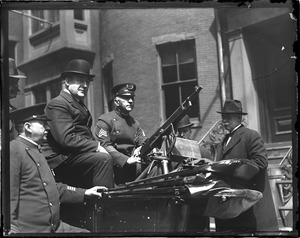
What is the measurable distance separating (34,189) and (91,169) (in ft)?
1.61

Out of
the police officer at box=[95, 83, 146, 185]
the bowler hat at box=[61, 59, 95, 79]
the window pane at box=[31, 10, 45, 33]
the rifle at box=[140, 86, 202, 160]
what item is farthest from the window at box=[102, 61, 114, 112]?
the window pane at box=[31, 10, 45, 33]

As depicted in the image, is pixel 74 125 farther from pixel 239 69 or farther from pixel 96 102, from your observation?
pixel 239 69

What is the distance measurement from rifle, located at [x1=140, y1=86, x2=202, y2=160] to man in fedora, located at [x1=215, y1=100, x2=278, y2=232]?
0.43 meters

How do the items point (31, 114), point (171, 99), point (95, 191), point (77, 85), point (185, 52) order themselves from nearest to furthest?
point (95, 191) < point (31, 114) < point (77, 85) < point (171, 99) < point (185, 52)

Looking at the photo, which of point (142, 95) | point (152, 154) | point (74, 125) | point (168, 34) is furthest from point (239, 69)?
point (74, 125)

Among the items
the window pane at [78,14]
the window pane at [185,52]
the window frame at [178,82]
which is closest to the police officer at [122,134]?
the window frame at [178,82]

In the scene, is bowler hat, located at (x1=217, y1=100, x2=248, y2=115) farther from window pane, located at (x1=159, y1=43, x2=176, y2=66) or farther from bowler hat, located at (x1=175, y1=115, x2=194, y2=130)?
window pane, located at (x1=159, y1=43, x2=176, y2=66)

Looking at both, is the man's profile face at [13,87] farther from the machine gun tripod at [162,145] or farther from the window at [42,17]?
the machine gun tripod at [162,145]

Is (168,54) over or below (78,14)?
below

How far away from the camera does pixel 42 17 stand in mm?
3951

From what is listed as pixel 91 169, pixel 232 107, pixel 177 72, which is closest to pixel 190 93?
pixel 177 72

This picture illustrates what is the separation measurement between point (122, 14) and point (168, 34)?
51 cm

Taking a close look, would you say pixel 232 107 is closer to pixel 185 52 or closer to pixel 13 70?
pixel 185 52

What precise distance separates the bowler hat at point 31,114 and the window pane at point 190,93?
131cm
